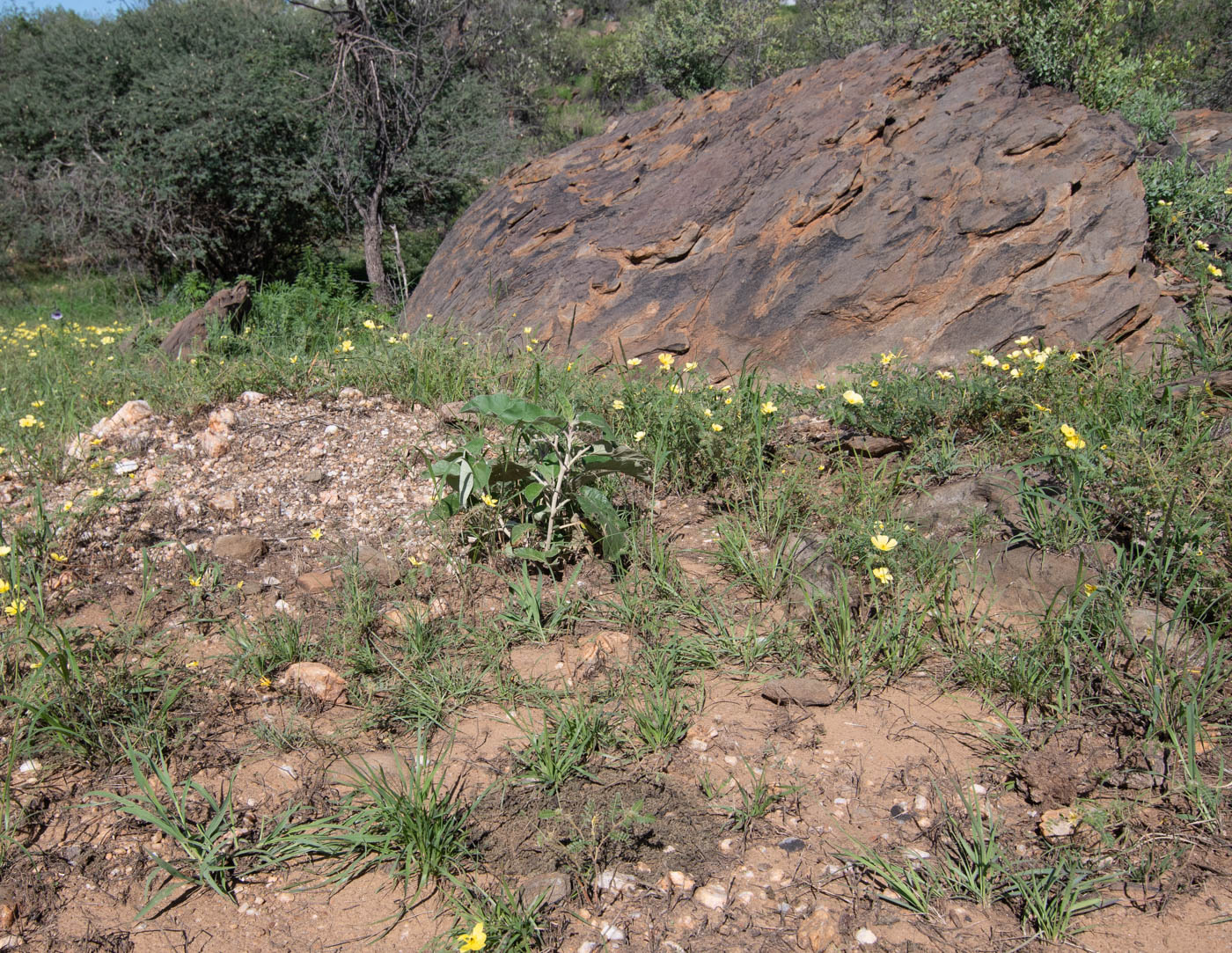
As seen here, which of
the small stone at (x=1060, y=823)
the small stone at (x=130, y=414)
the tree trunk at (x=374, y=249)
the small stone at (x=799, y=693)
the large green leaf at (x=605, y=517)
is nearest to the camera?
the small stone at (x=1060, y=823)

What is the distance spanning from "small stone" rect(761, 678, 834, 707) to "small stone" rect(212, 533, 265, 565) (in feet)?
6.09

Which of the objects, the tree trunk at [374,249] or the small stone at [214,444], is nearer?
the small stone at [214,444]

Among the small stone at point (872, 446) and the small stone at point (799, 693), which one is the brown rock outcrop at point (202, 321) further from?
the small stone at point (799, 693)

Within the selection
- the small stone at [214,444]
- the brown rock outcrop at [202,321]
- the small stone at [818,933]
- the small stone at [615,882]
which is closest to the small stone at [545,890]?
the small stone at [615,882]

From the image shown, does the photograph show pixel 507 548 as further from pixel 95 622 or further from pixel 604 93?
pixel 604 93

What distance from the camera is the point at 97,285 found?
9.80m

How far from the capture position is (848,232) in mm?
4391

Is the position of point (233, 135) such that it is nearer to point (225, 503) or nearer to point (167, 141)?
point (167, 141)

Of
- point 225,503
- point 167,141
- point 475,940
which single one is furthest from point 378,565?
point 167,141

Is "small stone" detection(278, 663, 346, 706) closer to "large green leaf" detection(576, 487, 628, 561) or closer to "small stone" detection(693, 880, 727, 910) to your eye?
"large green leaf" detection(576, 487, 628, 561)

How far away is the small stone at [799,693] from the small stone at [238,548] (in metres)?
1.86

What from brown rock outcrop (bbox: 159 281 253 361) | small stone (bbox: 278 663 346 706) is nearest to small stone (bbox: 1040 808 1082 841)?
small stone (bbox: 278 663 346 706)

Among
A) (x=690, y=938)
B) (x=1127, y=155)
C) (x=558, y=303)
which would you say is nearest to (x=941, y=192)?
(x=1127, y=155)

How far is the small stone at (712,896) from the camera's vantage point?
6.14 ft
